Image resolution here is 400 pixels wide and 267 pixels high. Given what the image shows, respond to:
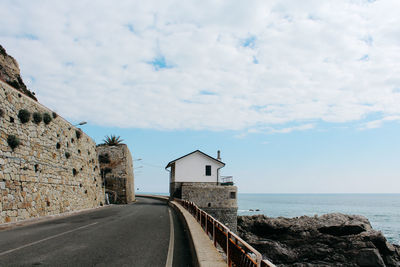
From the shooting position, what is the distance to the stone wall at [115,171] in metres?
44.4

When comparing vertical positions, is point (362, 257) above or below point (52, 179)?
below

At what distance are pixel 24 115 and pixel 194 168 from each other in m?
30.7

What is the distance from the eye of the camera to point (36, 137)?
20.5 m

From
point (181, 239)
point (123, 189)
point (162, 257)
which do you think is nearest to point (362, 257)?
point (181, 239)

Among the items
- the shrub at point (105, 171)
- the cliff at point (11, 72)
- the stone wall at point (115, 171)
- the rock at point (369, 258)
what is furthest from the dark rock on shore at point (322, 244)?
the cliff at point (11, 72)

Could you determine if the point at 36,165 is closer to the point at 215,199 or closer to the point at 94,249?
the point at 94,249

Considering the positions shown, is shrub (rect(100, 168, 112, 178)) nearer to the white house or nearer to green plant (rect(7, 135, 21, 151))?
the white house

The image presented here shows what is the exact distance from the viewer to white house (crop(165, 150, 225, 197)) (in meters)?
47.0

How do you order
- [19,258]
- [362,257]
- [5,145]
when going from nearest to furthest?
[19,258], [5,145], [362,257]

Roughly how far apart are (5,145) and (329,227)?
31820mm

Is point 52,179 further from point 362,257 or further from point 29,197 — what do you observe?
point 362,257

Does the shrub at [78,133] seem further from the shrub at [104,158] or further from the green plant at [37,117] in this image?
the shrub at [104,158]

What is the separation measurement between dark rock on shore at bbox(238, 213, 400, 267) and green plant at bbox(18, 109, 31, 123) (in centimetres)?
2040

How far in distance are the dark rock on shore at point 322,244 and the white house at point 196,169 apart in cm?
1033
